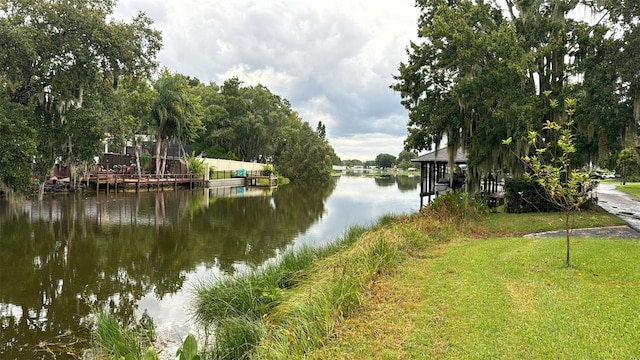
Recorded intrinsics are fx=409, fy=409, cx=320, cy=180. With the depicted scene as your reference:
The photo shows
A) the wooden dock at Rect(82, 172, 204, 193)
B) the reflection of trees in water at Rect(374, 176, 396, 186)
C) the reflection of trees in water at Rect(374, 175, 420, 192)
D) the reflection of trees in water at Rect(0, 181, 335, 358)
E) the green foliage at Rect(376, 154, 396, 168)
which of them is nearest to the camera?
the reflection of trees in water at Rect(0, 181, 335, 358)

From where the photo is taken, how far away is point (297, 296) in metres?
5.73

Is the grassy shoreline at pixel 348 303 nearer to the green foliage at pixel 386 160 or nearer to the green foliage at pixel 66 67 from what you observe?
the green foliage at pixel 66 67

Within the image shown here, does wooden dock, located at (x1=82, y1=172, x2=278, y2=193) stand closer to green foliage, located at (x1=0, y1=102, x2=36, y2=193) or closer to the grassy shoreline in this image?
green foliage, located at (x1=0, y1=102, x2=36, y2=193)

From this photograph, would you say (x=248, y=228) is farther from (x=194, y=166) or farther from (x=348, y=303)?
(x=194, y=166)

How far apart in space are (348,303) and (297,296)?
0.93 m

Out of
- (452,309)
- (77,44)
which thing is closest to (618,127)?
(452,309)

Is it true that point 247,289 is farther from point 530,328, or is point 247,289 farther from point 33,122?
point 33,122

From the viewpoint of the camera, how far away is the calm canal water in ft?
21.2

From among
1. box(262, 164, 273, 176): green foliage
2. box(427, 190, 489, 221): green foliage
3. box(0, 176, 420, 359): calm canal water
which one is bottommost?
box(0, 176, 420, 359): calm canal water

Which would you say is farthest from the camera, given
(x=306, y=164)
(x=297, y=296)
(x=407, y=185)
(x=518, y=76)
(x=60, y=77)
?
(x=306, y=164)

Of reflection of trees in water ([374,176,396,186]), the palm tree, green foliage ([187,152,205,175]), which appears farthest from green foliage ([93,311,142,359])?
reflection of trees in water ([374,176,396,186])

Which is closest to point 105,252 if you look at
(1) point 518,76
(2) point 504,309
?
(2) point 504,309

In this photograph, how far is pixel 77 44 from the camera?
14820 millimetres

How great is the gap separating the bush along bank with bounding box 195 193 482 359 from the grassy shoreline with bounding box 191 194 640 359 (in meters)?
0.01
